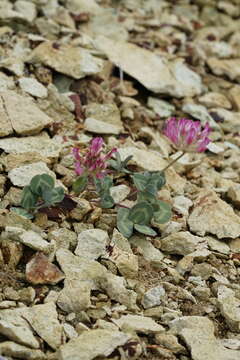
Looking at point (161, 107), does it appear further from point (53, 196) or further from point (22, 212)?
point (22, 212)

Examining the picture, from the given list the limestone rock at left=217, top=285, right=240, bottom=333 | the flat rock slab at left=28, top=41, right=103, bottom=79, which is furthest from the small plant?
the flat rock slab at left=28, top=41, right=103, bottom=79

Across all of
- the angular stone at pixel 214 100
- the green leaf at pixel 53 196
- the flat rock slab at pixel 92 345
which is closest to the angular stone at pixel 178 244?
the green leaf at pixel 53 196

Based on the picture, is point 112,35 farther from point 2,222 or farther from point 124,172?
point 2,222

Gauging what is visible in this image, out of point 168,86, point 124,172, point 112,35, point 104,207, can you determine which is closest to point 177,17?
point 112,35

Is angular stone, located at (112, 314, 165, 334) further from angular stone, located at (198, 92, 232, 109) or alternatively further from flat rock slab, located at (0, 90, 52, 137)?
angular stone, located at (198, 92, 232, 109)

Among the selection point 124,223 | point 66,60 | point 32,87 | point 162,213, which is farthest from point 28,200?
point 66,60

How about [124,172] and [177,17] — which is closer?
[124,172]
